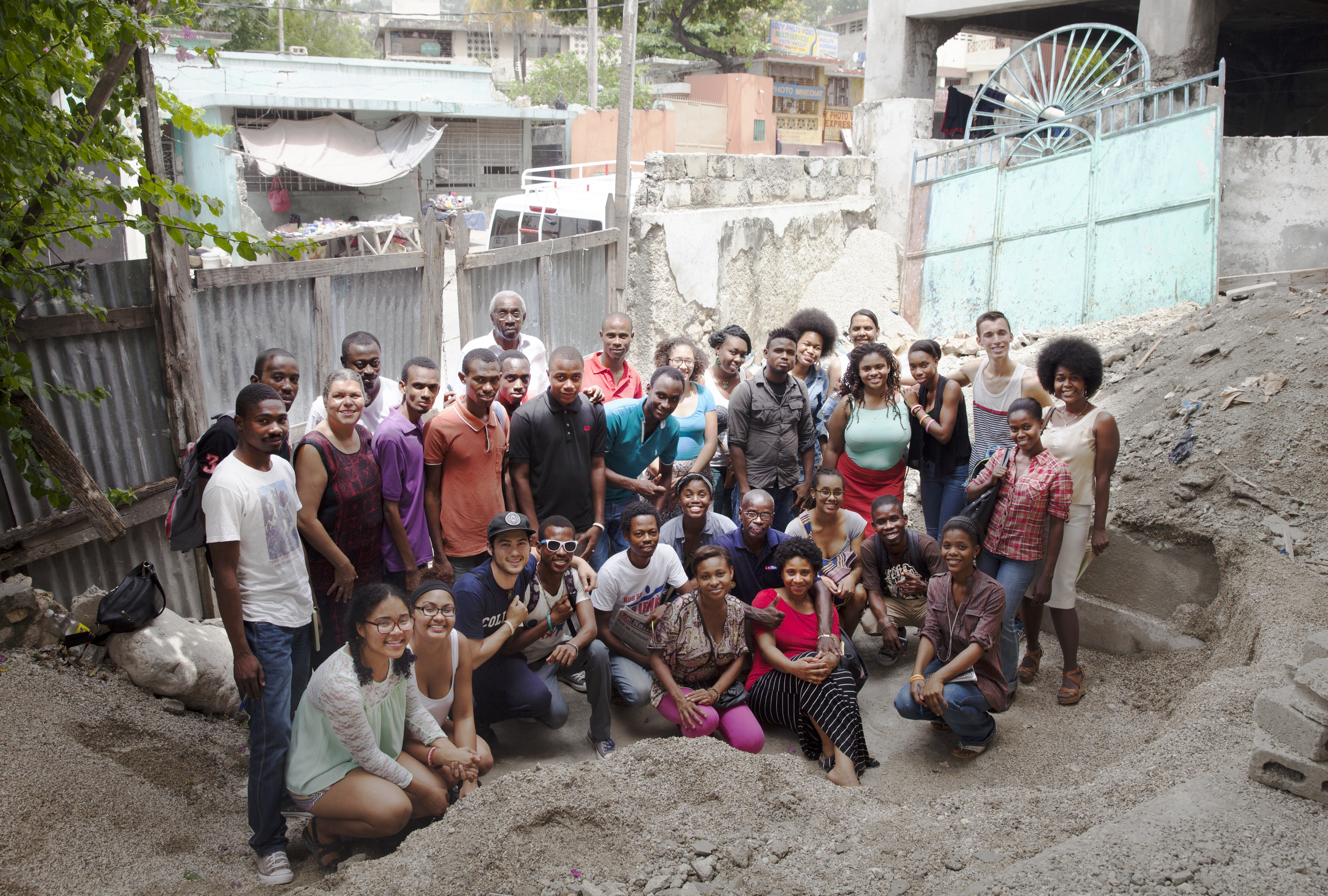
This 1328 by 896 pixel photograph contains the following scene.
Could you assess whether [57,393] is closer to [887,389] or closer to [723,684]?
[723,684]

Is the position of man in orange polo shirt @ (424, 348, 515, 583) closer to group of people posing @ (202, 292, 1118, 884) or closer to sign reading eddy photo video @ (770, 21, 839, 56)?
group of people posing @ (202, 292, 1118, 884)

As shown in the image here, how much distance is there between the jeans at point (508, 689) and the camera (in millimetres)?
4090

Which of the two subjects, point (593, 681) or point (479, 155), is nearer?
point (593, 681)

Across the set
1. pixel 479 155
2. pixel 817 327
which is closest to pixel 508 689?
pixel 817 327

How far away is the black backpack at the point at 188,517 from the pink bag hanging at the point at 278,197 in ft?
64.1

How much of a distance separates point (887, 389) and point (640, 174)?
5404 mm

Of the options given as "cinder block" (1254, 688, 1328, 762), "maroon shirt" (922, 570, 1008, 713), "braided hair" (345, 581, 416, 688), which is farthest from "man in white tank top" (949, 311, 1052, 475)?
"braided hair" (345, 581, 416, 688)

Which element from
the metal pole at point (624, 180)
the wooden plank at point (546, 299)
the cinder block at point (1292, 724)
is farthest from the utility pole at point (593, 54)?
the cinder block at point (1292, 724)

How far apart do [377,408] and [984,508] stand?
3.02 meters

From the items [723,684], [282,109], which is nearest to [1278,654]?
[723,684]

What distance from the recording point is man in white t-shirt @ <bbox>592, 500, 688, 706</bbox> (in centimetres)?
438

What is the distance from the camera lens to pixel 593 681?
432cm

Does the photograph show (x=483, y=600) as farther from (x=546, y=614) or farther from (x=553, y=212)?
(x=553, y=212)

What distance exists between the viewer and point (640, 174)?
9.74m
